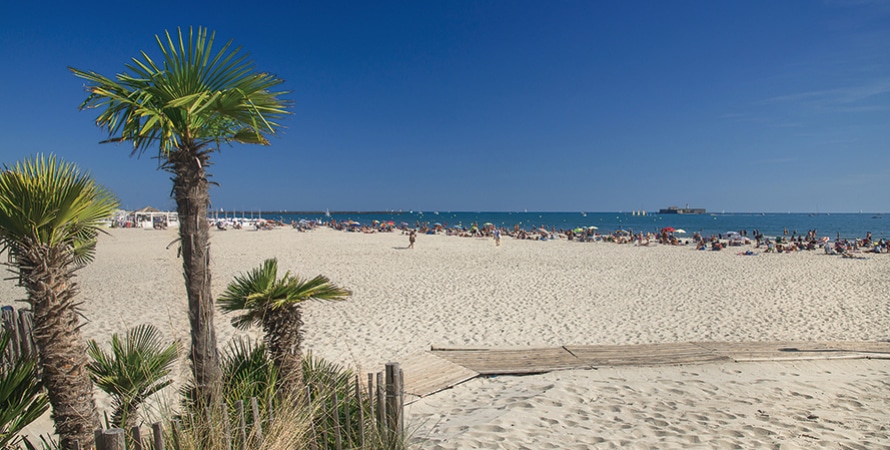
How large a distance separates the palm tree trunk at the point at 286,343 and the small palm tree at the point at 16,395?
142 cm

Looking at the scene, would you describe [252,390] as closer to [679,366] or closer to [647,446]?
[647,446]

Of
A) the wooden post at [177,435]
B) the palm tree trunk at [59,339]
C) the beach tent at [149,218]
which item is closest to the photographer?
the palm tree trunk at [59,339]

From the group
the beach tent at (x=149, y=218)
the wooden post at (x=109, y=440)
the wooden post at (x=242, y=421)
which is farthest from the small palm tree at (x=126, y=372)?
the beach tent at (x=149, y=218)

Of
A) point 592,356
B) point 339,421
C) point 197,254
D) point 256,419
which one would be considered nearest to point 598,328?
point 592,356

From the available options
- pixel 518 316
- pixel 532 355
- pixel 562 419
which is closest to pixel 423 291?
pixel 518 316

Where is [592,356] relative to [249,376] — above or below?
below

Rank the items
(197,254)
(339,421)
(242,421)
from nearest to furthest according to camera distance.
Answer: (242,421)
(197,254)
(339,421)

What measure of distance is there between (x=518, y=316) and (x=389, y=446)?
24.3ft

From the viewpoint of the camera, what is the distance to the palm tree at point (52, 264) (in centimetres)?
224

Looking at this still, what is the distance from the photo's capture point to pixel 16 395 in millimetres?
2217

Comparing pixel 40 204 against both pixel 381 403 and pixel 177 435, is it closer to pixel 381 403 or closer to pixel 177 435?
pixel 177 435

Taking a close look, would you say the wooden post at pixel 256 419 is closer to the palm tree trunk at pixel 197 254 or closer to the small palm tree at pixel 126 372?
the palm tree trunk at pixel 197 254

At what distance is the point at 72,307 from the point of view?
2.38m

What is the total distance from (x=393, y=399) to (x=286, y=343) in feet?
3.09
